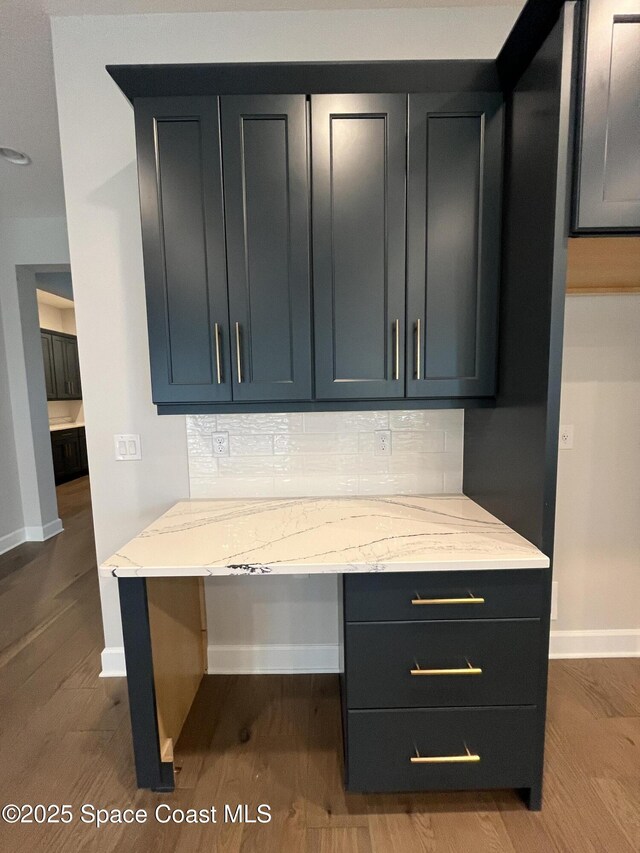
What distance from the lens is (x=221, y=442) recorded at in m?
1.76

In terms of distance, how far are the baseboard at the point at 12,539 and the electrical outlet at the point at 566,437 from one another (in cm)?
424

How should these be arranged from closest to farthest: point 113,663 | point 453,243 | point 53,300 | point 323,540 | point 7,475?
point 323,540 < point 453,243 < point 113,663 < point 7,475 < point 53,300

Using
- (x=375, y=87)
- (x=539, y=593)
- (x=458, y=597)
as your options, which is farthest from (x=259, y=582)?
(x=375, y=87)

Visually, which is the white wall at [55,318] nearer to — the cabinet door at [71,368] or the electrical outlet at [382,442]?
the cabinet door at [71,368]

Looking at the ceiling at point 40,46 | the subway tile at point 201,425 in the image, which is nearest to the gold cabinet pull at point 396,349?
the subway tile at point 201,425

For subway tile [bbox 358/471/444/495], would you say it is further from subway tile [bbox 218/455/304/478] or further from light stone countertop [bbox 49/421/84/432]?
light stone countertop [bbox 49/421/84/432]

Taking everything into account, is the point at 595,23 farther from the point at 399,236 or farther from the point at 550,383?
the point at 550,383

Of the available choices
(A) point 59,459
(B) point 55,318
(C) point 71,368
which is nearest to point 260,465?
(A) point 59,459

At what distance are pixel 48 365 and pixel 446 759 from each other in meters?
6.32

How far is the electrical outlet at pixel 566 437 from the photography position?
181cm

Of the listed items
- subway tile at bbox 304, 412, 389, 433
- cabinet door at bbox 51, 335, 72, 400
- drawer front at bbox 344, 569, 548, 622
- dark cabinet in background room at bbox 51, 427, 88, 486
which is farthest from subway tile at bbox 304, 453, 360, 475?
cabinet door at bbox 51, 335, 72, 400

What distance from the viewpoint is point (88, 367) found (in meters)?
1.72

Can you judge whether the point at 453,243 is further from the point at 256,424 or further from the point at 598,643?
the point at 598,643

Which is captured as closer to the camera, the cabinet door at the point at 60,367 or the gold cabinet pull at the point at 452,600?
the gold cabinet pull at the point at 452,600
